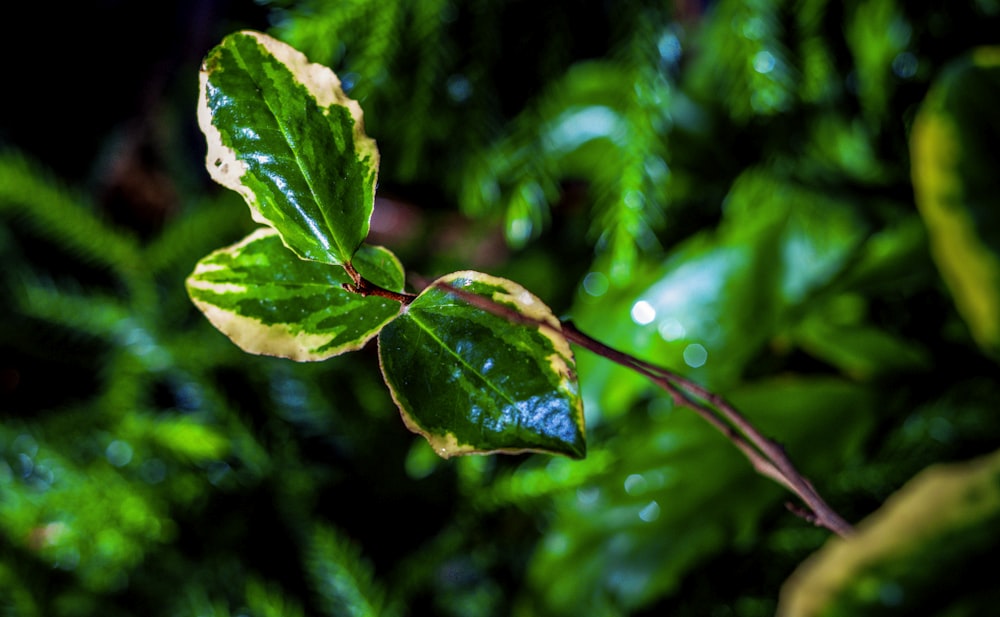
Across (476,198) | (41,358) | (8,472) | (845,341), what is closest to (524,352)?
(476,198)

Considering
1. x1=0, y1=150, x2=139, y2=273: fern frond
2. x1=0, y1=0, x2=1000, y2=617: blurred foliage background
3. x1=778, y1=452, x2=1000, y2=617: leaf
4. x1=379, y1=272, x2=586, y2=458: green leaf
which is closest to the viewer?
x1=379, y1=272, x2=586, y2=458: green leaf

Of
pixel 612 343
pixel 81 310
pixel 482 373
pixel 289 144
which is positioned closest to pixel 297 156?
pixel 289 144

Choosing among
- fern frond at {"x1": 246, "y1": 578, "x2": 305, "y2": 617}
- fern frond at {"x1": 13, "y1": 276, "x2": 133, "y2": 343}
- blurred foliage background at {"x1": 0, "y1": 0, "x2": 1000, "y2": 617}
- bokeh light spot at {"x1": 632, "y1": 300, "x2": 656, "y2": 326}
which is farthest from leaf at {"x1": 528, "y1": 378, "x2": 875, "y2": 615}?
fern frond at {"x1": 13, "y1": 276, "x2": 133, "y2": 343}

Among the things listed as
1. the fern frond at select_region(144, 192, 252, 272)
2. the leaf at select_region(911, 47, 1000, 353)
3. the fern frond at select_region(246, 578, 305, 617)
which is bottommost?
the fern frond at select_region(246, 578, 305, 617)

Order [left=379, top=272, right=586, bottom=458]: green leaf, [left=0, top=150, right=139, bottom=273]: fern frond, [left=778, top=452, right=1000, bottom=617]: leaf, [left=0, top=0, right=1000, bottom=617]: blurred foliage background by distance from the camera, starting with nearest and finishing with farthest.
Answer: [left=379, top=272, right=586, bottom=458]: green leaf, [left=778, top=452, right=1000, bottom=617]: leaf, [left=0, top=0, right=1000, bottom=617]: blurred foliage background, [left=0, top=150, right=139, bottom=273]: fern frond

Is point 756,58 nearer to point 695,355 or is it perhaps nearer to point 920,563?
point 695,355

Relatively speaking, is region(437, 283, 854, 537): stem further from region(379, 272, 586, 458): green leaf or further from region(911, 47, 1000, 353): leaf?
region(911, 47, 1000, 353): leaf

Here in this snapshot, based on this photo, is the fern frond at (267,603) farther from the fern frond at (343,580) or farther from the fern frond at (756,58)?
the fern frond at (756,58)
